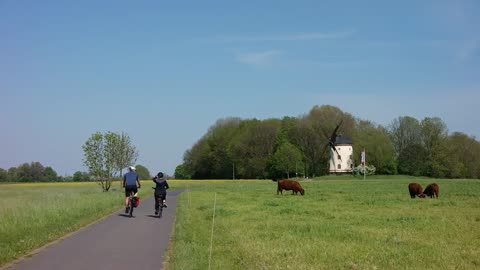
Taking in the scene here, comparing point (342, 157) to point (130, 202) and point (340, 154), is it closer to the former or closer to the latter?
point (340, 154)

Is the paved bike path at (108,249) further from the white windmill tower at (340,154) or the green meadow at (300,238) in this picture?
the white windmill tower at (340,154)

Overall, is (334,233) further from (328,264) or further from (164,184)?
(164,184)

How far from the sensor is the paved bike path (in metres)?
10.9

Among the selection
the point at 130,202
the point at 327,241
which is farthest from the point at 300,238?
the point at 130,202

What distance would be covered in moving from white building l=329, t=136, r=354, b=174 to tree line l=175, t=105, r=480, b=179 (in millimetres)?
2212

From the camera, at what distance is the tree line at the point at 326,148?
113750 mm

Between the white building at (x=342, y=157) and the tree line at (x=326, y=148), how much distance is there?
2212 millimetres

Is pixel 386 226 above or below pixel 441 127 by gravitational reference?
below

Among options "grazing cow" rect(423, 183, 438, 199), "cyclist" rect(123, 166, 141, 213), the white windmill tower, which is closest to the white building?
the white windmill tower

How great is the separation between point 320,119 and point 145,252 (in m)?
103

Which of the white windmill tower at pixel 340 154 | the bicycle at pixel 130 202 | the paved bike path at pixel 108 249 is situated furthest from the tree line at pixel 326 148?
the paved bike path at pixel 108 249

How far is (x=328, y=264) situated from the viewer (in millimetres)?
10719

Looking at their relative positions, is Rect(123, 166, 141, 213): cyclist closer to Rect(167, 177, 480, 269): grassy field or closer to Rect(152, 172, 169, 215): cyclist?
Rect(152, 172, 169, 215): cyclist

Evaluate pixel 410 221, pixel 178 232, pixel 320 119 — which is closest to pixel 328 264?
pixel 178 232
